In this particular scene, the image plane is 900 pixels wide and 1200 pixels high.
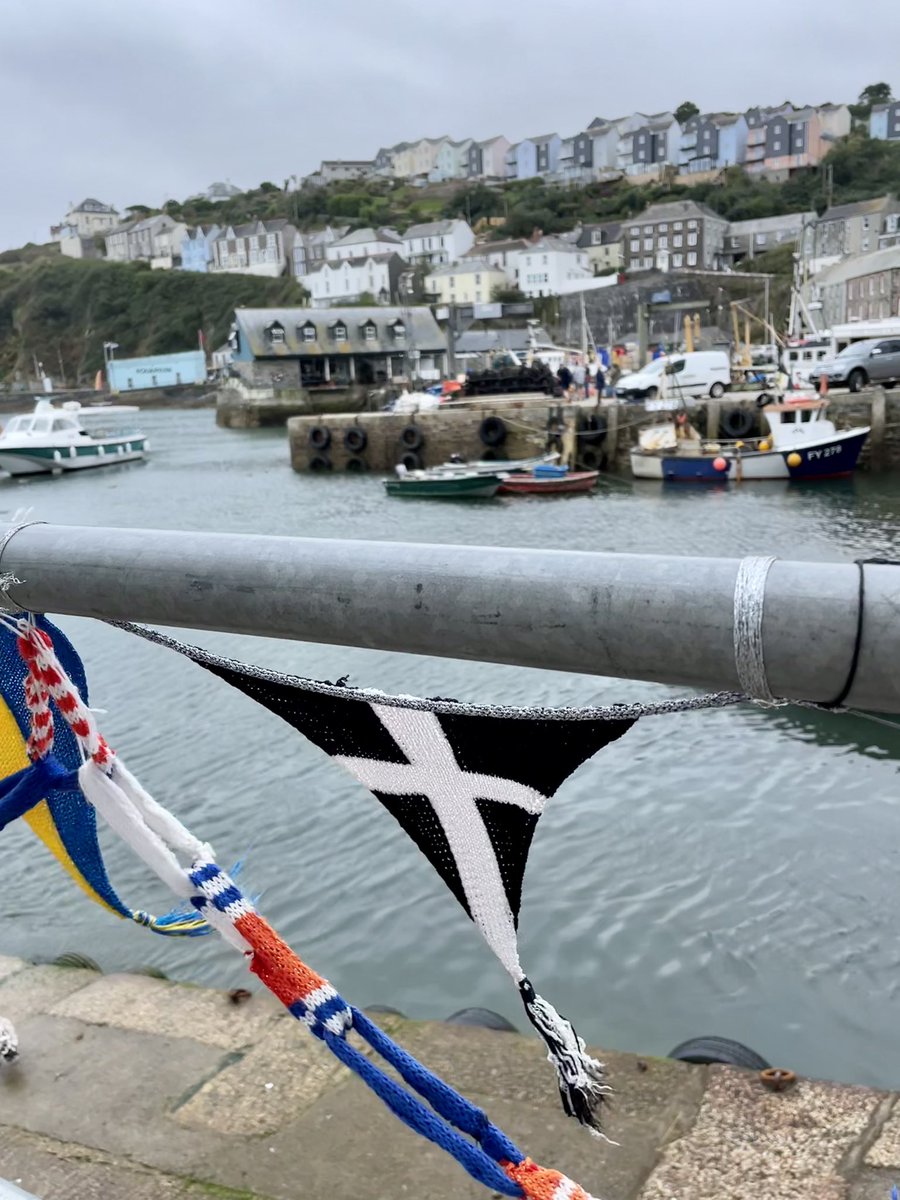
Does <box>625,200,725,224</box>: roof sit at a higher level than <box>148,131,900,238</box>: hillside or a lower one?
lower

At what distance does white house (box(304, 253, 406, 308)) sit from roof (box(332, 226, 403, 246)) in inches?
512

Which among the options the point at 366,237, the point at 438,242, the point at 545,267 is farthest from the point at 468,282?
the point at 366,237

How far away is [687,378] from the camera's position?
37594 millimetres

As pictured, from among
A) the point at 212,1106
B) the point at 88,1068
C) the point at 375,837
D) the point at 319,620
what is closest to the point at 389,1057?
the point at 319,620

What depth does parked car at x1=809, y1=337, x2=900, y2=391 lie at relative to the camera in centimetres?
3275

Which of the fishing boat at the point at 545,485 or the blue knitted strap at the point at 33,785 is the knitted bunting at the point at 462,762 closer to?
the blue knitted strap at the point at 33,785

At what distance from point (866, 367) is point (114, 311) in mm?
126614

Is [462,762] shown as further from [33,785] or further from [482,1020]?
[482,1020]

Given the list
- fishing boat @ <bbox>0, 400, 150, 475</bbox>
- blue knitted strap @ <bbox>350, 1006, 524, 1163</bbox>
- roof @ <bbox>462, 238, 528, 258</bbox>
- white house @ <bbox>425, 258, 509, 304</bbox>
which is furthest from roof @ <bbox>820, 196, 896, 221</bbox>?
blue knitted strap @ <bbox>350, 1006, 524, 1163</bbox>

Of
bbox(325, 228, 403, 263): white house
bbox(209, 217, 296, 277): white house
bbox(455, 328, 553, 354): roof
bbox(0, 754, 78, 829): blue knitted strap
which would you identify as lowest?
bbox(0, 754, 78, 829): blue knitted strap

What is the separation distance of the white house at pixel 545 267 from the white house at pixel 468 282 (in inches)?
94.0

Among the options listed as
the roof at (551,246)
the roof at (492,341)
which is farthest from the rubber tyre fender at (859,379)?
the roof at (551,246)

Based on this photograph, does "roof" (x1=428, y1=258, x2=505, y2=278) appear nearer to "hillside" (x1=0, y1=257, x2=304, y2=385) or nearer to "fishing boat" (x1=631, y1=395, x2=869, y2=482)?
"hillside" (x1=0, y1=257, x2=304, y2=385)

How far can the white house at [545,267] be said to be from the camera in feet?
377
